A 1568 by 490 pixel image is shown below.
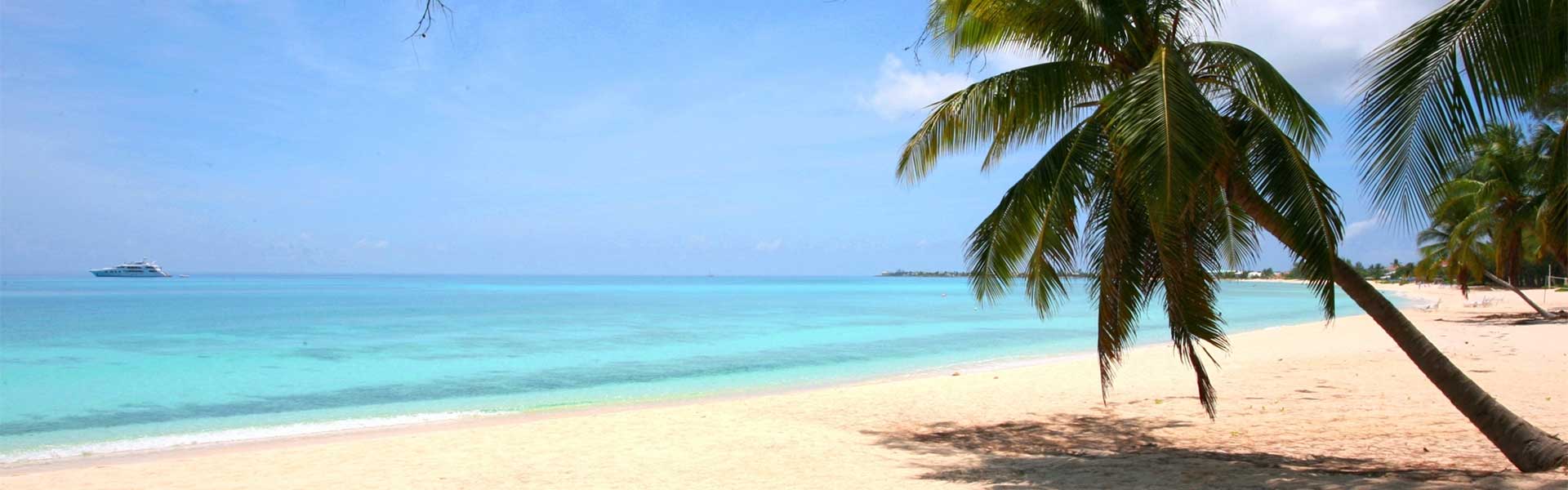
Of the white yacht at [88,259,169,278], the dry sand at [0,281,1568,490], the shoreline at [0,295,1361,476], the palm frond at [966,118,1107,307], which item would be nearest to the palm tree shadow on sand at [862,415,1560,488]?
the dry sand at [0,281,1568,490]

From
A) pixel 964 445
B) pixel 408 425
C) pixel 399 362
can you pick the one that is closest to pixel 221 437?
pixel 408 425

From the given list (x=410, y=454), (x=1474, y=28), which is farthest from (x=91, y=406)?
(x=1474, y=28)

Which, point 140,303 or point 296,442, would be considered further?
point 140,303

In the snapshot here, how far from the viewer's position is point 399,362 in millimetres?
18688

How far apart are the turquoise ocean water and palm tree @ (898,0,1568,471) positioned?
760cm

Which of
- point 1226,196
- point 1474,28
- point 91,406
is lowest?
point 91,406

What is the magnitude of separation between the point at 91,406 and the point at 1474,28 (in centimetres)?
1504

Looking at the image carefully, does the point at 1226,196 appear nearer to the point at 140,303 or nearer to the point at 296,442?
the point at 296,442

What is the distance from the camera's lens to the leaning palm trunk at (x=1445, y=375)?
5.04 metres

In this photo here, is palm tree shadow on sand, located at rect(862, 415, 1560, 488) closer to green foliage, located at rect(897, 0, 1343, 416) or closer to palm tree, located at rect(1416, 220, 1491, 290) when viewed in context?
green foliage, located at rect(897, 0, 1343, 416)

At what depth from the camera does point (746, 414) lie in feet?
31.6

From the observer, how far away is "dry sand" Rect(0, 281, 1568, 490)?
575cm

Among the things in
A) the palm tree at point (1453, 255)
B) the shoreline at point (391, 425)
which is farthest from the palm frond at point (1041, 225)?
the palm tree at point (1453, 255)

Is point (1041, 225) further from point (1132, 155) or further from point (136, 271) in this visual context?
point (136, 271)
